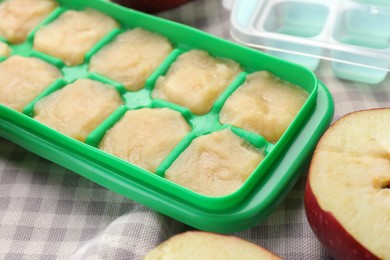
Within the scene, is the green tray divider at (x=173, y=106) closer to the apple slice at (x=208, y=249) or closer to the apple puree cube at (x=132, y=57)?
the apple puree cube at (x=132, y=57)

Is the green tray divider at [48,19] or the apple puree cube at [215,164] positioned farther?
the green tray divider at [48,19]

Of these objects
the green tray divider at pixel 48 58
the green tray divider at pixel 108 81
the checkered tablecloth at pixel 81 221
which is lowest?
the checkered tablecloth at pixel 81 221

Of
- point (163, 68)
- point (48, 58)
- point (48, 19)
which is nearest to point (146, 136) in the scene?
point (163, 68)

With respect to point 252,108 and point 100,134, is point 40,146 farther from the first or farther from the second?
point 252,108

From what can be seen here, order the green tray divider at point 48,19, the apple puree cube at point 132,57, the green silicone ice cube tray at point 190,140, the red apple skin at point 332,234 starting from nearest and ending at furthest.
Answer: the red apple skin at point 332,234
the green silicone ice cube tray at point 190,140
the apple puree cube at point 132,57
the green tray divider at point 48,19

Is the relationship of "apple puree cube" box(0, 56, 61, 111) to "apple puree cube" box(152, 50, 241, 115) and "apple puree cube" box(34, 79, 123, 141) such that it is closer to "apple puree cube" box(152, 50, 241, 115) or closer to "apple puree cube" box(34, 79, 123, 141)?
"apple puree cube" box(34, 79, 123, 141)

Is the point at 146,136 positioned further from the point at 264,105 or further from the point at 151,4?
the point at 151,4

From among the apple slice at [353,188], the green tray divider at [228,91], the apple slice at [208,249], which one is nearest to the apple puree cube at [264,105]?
the green tray divider at [228,91]
